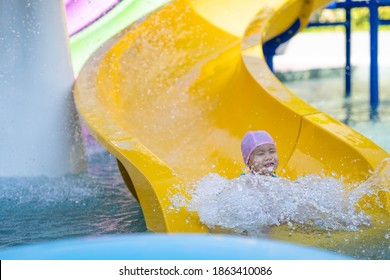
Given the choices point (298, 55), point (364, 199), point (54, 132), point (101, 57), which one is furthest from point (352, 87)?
point (364, 199)

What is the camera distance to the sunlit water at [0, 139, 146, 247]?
3.32 meters

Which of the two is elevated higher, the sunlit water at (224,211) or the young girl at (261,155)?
the young girl at (261,155)

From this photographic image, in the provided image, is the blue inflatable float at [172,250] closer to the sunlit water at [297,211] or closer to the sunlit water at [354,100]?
the sunlit water at [297,211]

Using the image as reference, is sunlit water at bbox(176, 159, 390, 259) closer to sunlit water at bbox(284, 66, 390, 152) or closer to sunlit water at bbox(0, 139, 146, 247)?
sunlit water at bbox(0, 139, 146, 247)

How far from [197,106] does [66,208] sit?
4.42ft

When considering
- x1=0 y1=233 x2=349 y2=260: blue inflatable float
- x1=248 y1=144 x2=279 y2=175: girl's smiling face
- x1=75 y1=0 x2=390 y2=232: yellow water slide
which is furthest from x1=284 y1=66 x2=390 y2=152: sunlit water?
x1=0 y1=233 x2=349 y2=260: blue inflatable float

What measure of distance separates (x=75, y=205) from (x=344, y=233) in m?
1.46

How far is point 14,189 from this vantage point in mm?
3992

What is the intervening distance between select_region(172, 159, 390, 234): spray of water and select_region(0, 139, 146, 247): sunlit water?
456 mm

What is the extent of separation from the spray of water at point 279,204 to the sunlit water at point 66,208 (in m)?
0.46

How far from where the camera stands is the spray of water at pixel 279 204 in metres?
2.94

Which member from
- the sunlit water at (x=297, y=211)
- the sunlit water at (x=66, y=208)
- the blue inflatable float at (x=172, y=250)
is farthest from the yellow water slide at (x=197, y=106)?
the blue inflatable float at (x=172, y=250)

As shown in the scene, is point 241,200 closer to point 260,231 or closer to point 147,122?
point 260,231

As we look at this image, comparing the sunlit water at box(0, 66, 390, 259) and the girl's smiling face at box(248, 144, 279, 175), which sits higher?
the girl's smiling face at box(248, 144, 279, 175)
